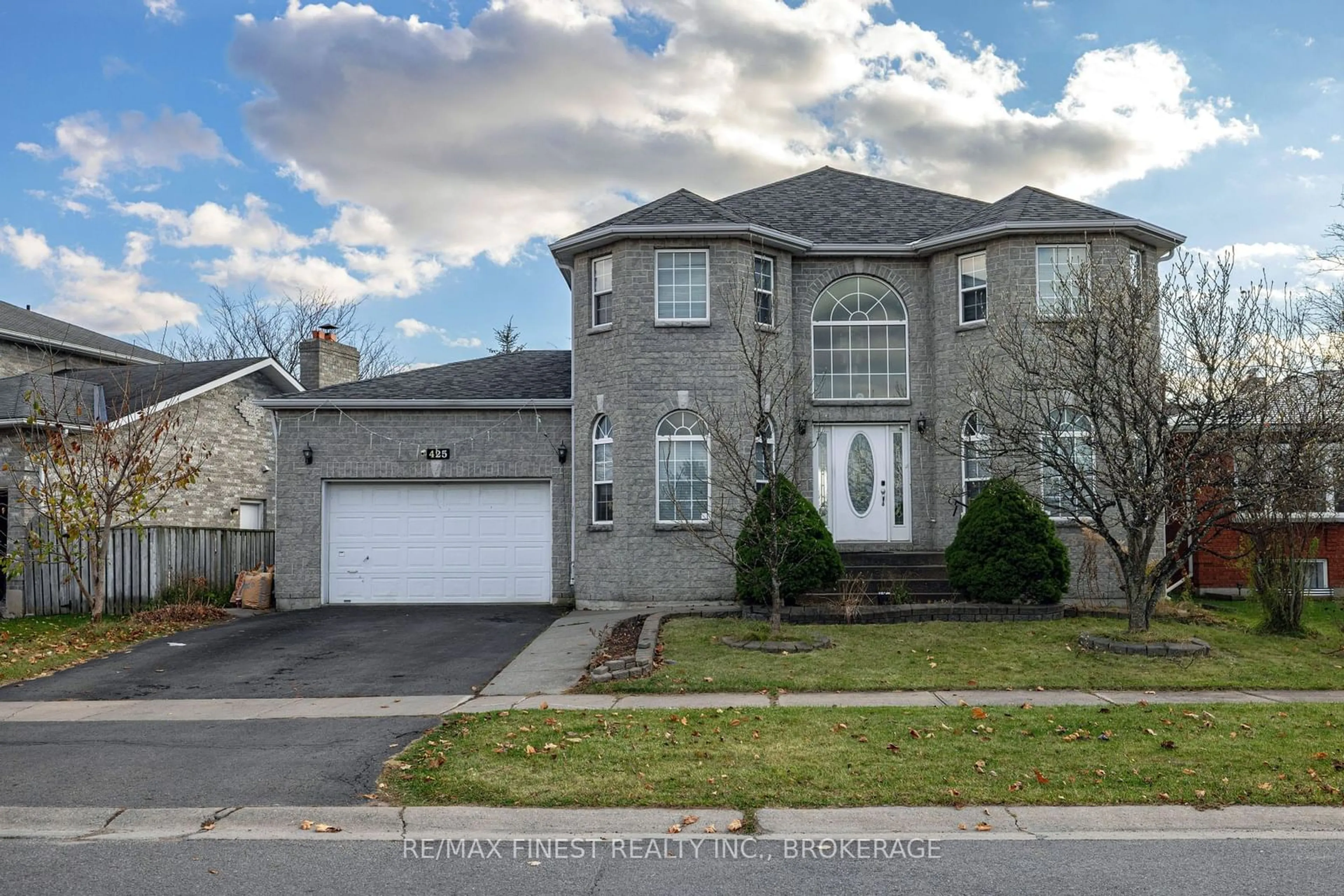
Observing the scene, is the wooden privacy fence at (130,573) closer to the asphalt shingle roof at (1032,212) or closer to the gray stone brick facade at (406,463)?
the gray stone brick facade at (406,463)

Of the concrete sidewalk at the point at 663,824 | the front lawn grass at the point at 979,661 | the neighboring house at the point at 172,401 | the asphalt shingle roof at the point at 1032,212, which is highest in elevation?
the asphalt shingle roof at the point at 1032,212

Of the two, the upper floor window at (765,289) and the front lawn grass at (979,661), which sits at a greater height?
the upper floor window at (765,289)

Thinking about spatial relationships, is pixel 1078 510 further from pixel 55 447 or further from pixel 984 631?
pixel 55 447

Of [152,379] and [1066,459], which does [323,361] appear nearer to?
[152,379]

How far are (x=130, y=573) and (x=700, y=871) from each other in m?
16.1

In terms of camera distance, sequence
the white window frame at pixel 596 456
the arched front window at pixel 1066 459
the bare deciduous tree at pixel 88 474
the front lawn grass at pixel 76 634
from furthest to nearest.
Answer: the white window frame at pixel 596 456, the bare deciduous tree at pixel 88 474, the front lawn grass at pixel 76 634, the arched front window at pixel 1066 459

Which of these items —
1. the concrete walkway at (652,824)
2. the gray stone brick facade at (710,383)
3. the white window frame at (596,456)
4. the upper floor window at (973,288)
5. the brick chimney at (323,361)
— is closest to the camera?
the concrete walkway at (652,824)

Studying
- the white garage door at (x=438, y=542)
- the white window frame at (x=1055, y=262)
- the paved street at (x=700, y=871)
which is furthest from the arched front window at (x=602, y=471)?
the paved street at (x=700, y=871)

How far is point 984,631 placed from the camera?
1339cm

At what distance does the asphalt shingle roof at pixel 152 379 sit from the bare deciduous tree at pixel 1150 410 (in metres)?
14.9

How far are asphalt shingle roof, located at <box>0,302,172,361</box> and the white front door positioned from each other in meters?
17.1

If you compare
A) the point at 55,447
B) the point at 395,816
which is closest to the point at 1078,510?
the point at 395,816

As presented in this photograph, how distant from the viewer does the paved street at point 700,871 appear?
16.9 feet

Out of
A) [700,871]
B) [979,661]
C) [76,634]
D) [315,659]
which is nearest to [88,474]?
[76,634]
